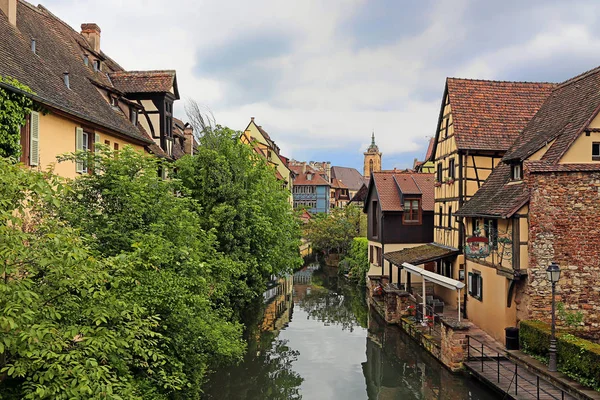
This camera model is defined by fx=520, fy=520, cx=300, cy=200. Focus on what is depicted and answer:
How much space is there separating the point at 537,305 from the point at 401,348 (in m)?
6.19

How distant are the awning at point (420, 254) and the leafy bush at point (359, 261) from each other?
6979mm

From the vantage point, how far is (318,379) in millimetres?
17312

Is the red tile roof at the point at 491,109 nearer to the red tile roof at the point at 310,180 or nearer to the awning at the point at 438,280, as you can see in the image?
the awning at the point at 438,280

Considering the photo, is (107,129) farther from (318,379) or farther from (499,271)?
(499,271)

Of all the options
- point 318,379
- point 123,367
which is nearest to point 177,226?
point 123,367

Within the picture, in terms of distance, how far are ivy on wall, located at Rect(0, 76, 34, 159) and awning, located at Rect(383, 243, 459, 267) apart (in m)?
18.5

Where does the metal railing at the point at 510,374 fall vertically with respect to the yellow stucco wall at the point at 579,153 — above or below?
below

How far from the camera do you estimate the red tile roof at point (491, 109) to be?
23.2m

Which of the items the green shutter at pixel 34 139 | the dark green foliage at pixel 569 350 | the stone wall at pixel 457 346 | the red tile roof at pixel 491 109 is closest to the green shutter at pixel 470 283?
the dark green foliage at pixel 569 350

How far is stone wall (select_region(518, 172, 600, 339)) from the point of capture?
1631 centimetres

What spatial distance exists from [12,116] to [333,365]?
1359 cm

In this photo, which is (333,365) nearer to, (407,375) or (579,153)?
(407,375)

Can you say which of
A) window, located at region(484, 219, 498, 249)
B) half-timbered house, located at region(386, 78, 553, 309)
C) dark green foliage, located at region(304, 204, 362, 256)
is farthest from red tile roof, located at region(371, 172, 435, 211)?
dark green foliage, located at region(304, 204, 362, 256)

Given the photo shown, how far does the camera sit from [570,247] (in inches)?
644
